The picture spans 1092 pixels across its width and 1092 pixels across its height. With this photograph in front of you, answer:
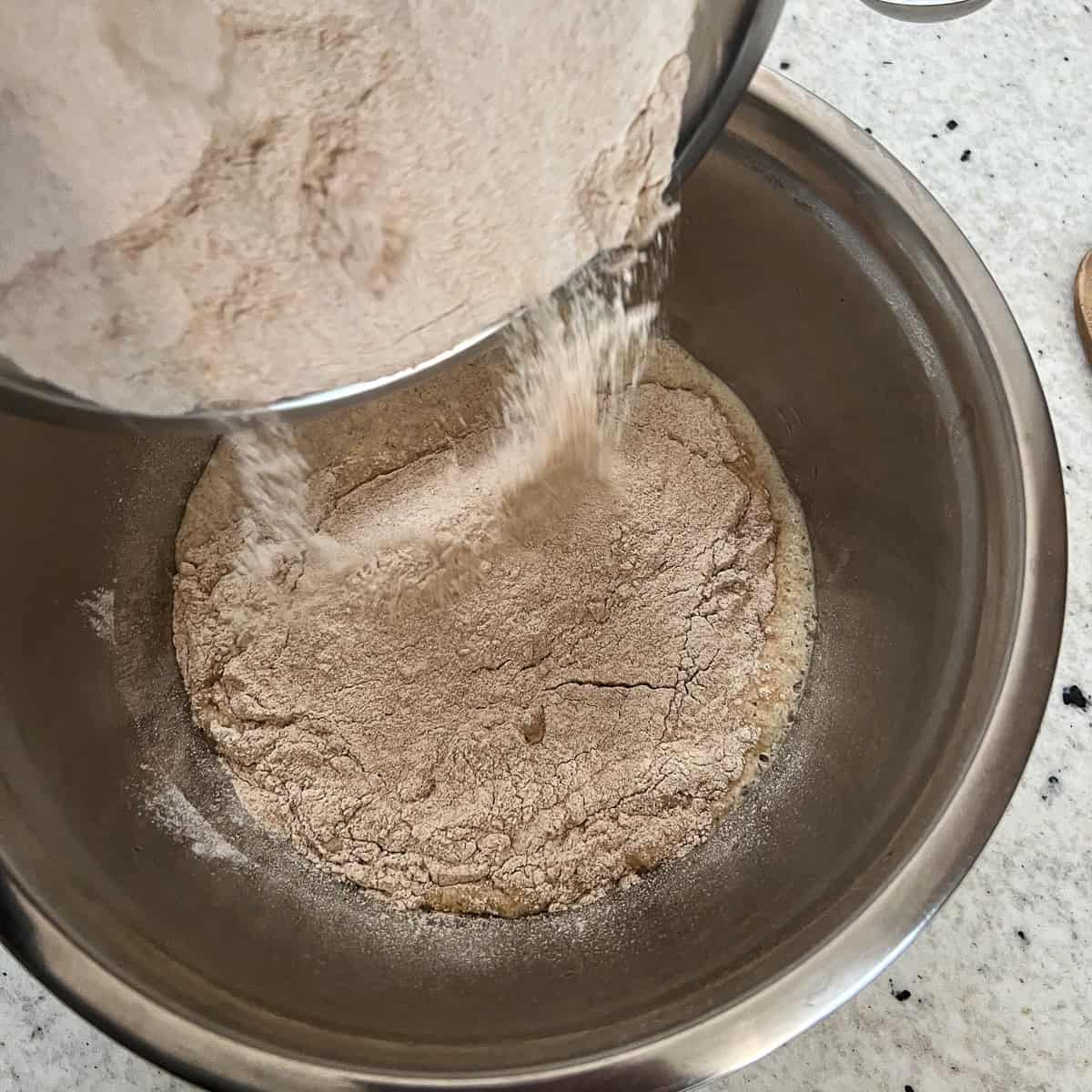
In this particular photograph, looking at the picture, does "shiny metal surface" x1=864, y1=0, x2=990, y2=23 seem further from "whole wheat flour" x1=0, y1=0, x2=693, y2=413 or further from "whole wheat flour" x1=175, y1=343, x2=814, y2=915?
"whole wheat flour" x1=0, y1=0, x2=693, y2=413

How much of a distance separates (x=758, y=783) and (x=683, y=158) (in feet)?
1.78

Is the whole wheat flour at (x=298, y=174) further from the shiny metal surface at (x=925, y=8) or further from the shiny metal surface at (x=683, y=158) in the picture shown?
the shiny metal surface at (x=925, y=8)

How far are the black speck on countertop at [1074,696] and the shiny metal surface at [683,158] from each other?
24.2 inches

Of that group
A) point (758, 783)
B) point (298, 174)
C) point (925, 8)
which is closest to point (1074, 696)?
point (758, 783)

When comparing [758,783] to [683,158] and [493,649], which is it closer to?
[493,649]

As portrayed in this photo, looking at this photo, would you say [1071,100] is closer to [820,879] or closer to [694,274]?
[694,274]

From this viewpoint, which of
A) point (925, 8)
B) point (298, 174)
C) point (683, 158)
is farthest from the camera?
point (925, 8)

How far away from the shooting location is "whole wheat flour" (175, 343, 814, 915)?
34.4 inches

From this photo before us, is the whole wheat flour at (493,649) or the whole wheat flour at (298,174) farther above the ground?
the whole wheat flour at (298,174)

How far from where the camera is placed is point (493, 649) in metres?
0.93

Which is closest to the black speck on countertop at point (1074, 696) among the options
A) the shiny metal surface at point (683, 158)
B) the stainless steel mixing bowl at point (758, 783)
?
the stainless steel mixing bowl at point (758, 783)

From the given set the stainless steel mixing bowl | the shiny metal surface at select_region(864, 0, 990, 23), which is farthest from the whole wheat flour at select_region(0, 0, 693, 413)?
the shiny metal surface at select_region(864, 0, 990, 23)

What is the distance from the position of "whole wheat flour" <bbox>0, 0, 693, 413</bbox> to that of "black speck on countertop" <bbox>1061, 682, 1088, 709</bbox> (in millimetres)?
621

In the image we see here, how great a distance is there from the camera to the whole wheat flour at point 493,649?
2.86ft
